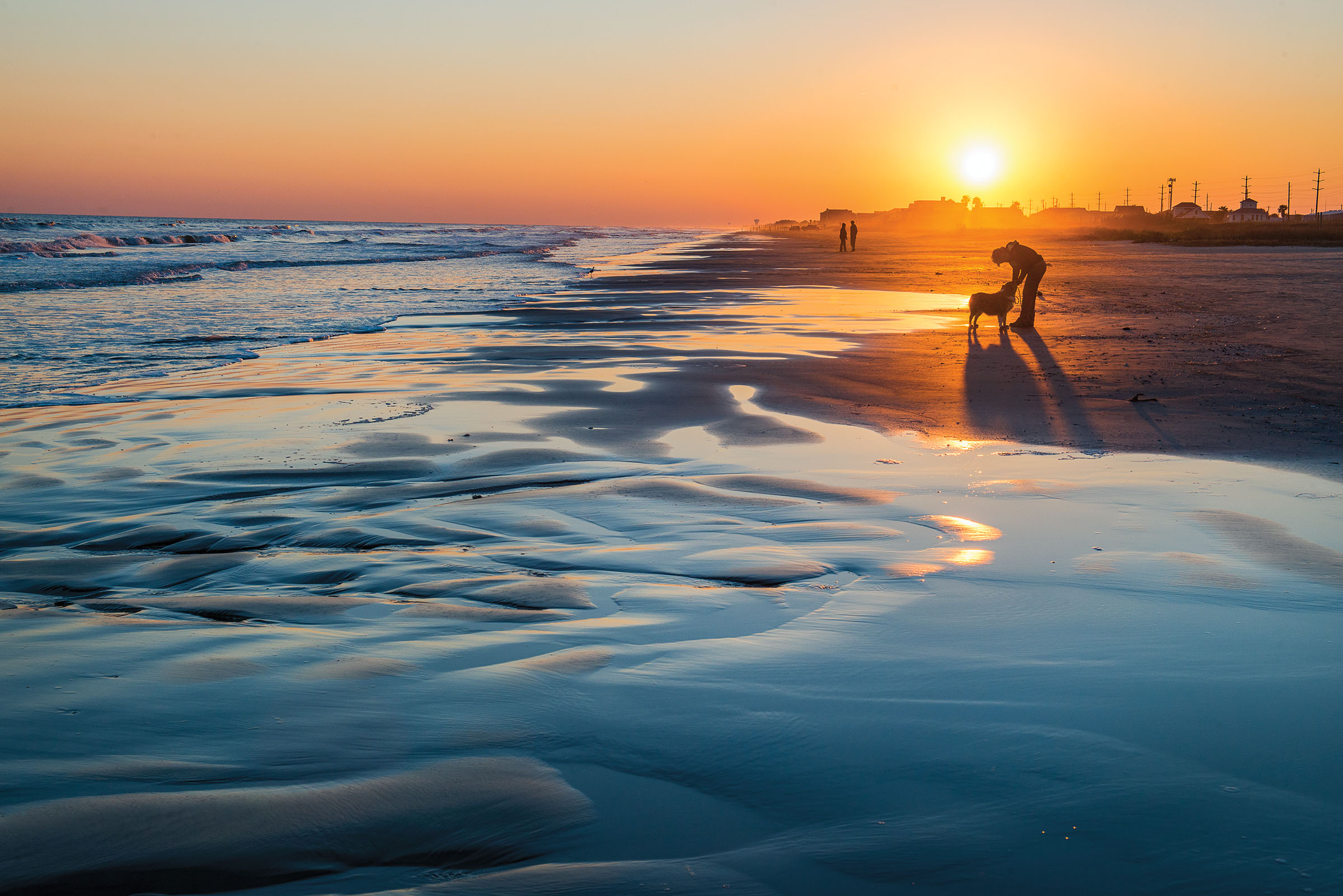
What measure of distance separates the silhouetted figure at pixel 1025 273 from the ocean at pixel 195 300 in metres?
9.49

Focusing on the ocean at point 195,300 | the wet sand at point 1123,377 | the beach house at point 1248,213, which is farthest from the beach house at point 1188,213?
the wet sand at point 1123,377

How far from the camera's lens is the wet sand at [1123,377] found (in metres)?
6.44

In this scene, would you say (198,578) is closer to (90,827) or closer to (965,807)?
(90,827)

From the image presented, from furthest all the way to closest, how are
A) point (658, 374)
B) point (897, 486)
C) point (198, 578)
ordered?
point (658, 374)
point (897, 486)
point (198, 578)

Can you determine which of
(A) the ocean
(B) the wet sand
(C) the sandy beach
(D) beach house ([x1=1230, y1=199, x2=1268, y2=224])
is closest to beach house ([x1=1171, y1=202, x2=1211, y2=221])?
(D) beach house ([x1=1230, y1=199, x2=1268, y2=224])

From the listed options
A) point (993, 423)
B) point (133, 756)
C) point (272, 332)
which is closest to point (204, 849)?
point (133, 756)

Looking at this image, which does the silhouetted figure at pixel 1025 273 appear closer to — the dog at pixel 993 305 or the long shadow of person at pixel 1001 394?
the dog at pixel 993 305

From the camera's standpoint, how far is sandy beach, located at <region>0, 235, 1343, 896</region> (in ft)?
6.37

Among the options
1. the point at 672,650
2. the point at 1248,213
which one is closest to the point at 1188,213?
the point at 1248,213

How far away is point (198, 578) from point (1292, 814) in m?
3.73

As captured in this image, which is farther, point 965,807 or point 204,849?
point 965,807

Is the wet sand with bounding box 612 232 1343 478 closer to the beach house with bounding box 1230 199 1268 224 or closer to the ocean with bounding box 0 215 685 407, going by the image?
the ocean with bounding box 0 215 685 407

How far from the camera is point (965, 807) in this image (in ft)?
6.79

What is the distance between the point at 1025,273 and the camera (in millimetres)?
13102
